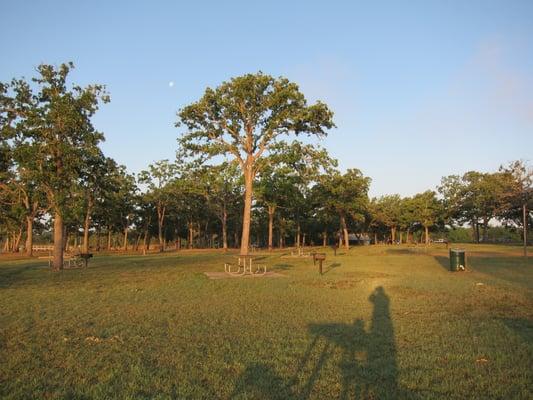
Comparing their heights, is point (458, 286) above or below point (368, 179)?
below

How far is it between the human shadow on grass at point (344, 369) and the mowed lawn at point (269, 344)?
0.02 metres

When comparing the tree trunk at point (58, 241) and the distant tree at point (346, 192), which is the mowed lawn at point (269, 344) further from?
the distant tree at point (346, 192)

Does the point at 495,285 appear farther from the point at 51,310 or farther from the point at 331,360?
the point at 51,310

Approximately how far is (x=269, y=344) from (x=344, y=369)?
1.54 m

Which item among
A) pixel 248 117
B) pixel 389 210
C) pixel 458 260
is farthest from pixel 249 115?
pixel 389 210

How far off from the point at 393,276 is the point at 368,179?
35.7m

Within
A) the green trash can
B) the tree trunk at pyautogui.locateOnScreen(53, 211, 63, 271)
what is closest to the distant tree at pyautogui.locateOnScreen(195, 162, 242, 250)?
the tree trunk at pyautogui.locateOnScreen(53, 211, 63, 271)

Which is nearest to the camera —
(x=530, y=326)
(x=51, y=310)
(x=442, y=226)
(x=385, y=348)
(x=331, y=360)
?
(x=331, y=360)

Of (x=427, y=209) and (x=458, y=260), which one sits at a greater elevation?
(x=427, y=209)

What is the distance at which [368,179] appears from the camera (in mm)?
52156

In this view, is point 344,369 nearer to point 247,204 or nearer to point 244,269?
point 244,269

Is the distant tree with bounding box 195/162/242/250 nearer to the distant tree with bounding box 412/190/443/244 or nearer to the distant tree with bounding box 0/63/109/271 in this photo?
the distant tree with bounding box 0/63/109/271

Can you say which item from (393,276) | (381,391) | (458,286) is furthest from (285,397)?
(393,276)

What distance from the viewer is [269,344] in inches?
265
